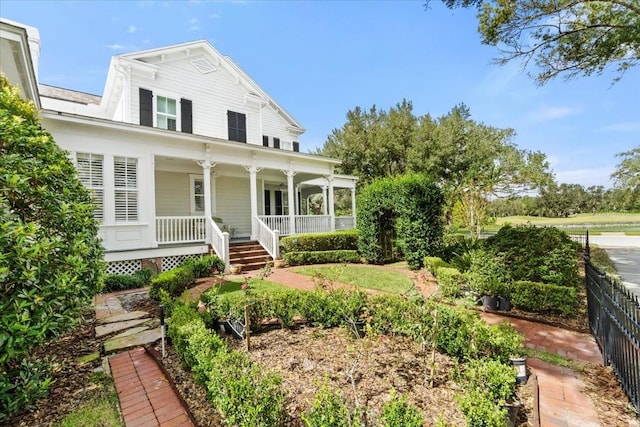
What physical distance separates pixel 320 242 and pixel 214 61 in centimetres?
1018

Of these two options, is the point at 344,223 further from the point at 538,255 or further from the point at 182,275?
the point at 538,255

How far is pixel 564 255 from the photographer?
5797mm

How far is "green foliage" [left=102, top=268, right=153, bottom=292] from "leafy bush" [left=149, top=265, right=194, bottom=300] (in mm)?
1896

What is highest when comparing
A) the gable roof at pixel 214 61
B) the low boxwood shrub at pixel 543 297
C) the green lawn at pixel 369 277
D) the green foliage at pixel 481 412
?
the gable roof at pixel 214 61

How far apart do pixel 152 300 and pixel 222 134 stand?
364 inches

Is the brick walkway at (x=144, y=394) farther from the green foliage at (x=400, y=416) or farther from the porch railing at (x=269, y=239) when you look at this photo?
the porch railing at (x=269, y=239)

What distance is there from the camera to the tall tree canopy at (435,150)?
995 inches

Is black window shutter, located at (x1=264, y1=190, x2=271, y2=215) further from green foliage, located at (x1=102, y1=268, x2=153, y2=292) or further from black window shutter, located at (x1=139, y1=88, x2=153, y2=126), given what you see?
green foliage, located at (x1=102, y1=268, x2=153, y2=292)

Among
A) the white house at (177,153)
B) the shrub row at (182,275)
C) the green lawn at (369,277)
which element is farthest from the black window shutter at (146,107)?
the green lawn at (369,277)

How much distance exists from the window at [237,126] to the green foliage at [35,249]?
10.6 metres

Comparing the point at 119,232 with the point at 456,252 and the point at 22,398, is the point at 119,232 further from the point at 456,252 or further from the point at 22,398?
the point at 456,252

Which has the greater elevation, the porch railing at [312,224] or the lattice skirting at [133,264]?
the porch railing at [312,224]

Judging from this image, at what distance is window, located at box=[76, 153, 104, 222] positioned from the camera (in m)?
8.59

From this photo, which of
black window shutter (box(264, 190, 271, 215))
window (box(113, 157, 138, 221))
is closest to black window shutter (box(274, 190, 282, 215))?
black window shutter (box(264, 190, 271, 215))
